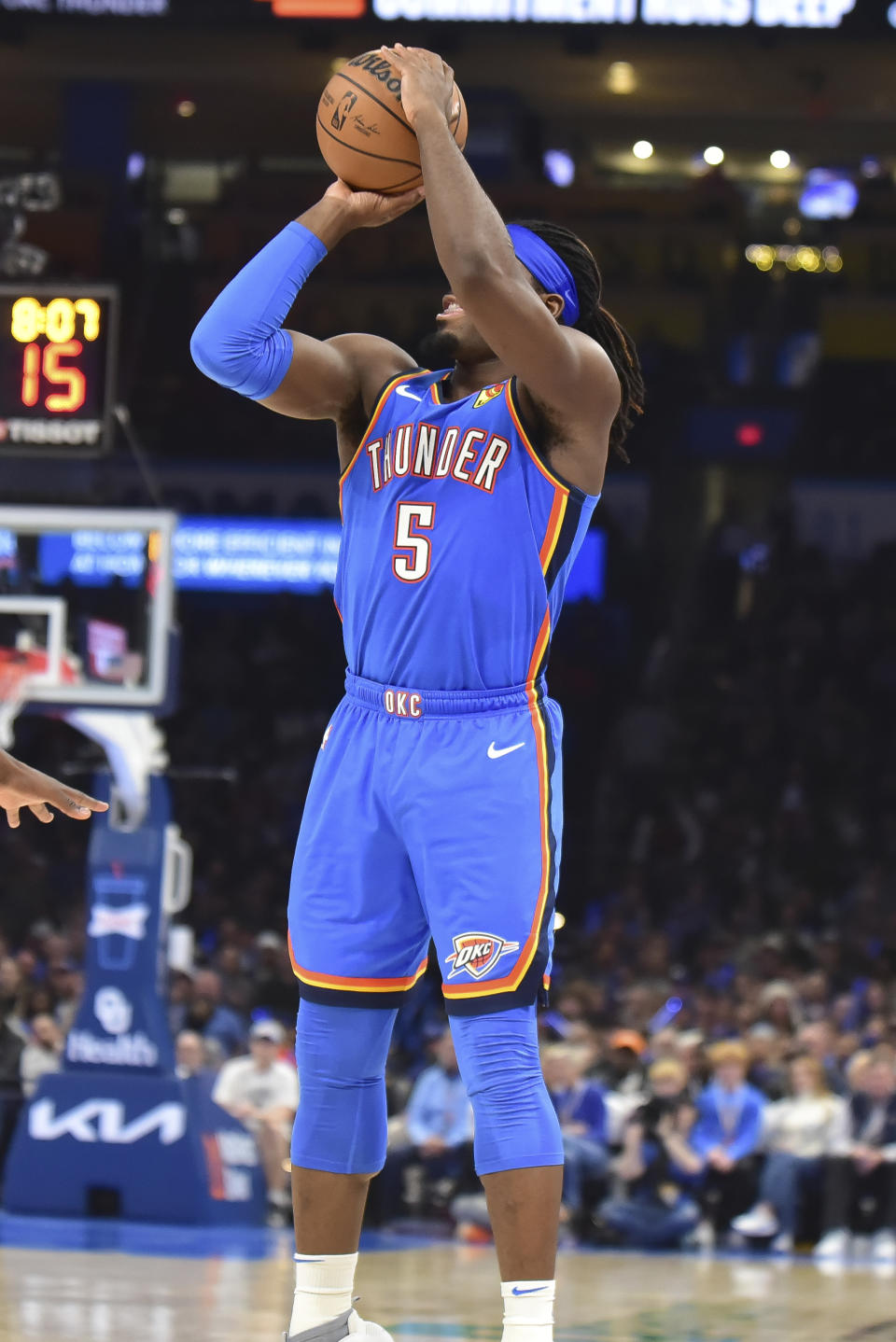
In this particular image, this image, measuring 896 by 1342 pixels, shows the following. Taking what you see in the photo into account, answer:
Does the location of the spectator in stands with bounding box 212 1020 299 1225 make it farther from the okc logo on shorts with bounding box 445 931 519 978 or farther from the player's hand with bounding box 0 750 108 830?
the okc logo on shorts with bounding box 445 931 519 978

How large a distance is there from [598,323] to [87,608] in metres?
6.47

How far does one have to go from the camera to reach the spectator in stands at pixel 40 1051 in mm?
11852

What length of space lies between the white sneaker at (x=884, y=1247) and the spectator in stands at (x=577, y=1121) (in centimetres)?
139

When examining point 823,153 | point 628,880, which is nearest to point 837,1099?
point 628,880

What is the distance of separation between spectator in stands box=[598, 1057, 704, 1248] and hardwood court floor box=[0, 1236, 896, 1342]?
1.15m

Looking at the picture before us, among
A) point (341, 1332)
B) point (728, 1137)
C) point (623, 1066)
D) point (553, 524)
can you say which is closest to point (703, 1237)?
point (728, 1137)

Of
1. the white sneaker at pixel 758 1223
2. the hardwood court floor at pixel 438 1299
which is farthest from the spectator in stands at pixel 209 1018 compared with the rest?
the hardwood court floor at pixel 438 1299

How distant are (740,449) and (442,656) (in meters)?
17.8

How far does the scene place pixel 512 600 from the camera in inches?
158

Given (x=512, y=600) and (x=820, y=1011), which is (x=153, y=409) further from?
(x=512, y=600)

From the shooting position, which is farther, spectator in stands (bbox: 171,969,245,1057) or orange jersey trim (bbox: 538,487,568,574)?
spectator in stands (bbox: 171,969,245,1057)

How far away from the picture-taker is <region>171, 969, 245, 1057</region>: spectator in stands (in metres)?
12.8

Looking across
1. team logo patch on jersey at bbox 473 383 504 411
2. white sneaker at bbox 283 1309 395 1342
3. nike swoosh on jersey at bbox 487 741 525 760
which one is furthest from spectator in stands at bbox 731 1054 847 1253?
team logo patch on jersey at bbox 473 383 504 411

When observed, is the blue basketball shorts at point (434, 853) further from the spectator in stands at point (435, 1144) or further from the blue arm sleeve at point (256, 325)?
the spectator in stands at point (435, 1144)
